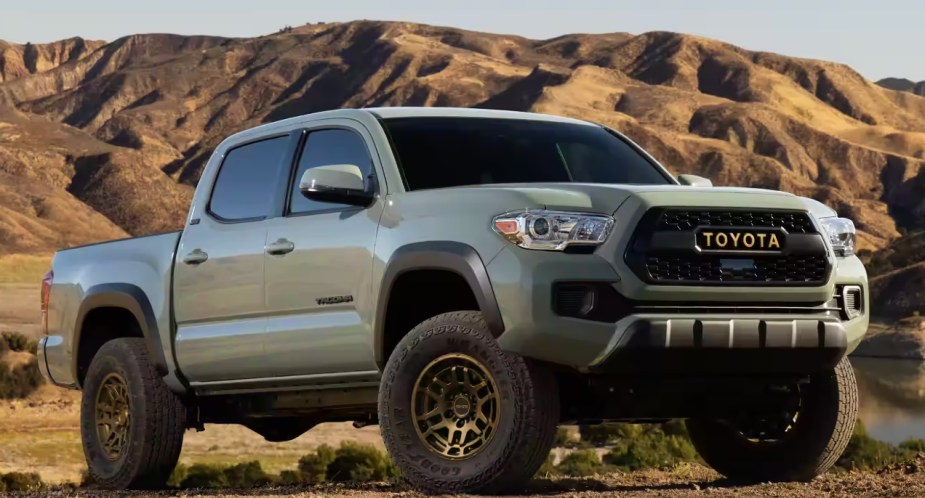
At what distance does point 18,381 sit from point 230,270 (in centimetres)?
4949

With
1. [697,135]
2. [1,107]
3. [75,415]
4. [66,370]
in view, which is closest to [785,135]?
[697,135]

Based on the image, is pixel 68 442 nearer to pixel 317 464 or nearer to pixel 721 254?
pixel 317 464

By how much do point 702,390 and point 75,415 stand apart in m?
44.6

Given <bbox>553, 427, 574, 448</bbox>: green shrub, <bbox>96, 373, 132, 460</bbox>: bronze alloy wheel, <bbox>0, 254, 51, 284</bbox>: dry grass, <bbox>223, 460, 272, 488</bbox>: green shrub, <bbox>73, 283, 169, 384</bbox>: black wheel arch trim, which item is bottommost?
<bbox>0, 254, 51, 284</bbox>: dry grass

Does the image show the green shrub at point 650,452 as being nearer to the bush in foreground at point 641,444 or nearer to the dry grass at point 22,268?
the bush in foreground at point 641,444

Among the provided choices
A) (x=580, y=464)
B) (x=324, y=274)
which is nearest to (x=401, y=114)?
(x=324, y=274)

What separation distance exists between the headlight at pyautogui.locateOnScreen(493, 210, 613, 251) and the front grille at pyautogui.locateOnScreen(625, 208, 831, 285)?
168 millimetres

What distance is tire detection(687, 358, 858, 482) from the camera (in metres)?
8.41

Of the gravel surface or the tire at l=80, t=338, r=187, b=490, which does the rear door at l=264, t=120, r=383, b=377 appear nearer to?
the gravel surface

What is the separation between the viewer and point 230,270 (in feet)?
29.4

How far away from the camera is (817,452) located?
853 cm

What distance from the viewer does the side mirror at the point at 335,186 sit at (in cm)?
795

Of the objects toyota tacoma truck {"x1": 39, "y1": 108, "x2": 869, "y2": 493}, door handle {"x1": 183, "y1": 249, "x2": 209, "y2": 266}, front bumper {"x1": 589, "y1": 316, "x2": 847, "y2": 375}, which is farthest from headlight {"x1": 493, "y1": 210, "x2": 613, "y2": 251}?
door handle {"x1": 183, "y1": 249, "x2": 209, "y2": 266}

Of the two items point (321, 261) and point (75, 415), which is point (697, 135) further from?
point (321, 261)
